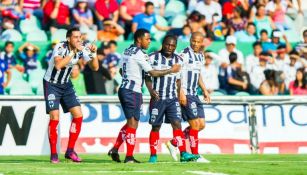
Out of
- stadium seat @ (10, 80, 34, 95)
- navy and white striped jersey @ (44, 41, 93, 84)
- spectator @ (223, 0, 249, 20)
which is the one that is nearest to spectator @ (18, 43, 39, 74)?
stadium seat @ (10, 80, 34, 95)

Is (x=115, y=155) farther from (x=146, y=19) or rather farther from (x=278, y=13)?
(x=278, y=13)

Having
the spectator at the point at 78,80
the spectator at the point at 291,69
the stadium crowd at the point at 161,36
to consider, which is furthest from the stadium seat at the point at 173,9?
the spectator at the point at 78,80

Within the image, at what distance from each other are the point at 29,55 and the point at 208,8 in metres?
5.67

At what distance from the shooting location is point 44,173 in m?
12.4

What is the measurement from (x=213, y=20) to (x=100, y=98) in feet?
20.9

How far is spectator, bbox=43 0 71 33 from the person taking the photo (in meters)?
23.8

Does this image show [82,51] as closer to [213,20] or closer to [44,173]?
[44,173]

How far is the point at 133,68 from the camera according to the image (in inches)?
617

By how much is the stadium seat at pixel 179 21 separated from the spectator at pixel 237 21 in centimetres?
127

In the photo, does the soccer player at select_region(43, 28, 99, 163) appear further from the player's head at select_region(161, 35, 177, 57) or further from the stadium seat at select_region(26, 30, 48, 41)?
the stadium seat at select_region(26, 30, 48, 41)

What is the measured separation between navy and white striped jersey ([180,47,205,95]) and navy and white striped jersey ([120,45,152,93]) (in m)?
1.09

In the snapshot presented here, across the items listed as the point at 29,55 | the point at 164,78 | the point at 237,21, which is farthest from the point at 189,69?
the point at 237,21

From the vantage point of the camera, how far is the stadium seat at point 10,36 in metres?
23.2

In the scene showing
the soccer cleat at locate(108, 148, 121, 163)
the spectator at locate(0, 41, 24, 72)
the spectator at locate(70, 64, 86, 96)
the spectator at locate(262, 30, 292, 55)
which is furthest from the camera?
the spectator at locate(262, 30, 292, 55)
